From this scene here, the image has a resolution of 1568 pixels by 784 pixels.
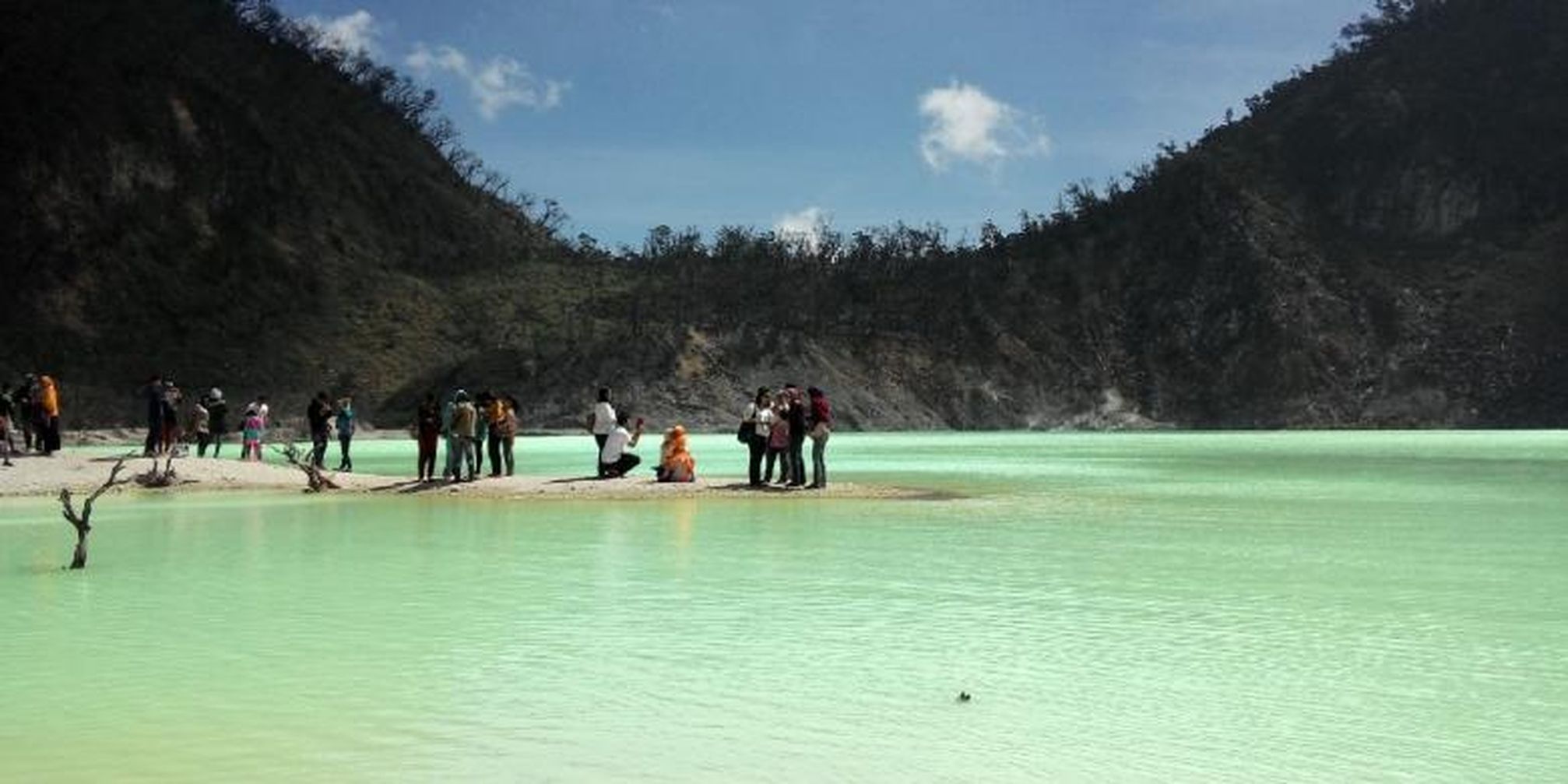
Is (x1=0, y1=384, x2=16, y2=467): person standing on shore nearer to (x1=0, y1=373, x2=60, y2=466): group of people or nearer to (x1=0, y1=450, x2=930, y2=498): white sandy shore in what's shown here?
(x1=0, y1=373, x2=60, y2=466): group of people

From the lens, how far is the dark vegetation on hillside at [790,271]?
250 feet

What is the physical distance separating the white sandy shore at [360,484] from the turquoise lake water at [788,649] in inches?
157

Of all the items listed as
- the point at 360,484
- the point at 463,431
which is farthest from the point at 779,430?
the point at 360,484

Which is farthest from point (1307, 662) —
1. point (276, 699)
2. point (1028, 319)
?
point (1028, 319)

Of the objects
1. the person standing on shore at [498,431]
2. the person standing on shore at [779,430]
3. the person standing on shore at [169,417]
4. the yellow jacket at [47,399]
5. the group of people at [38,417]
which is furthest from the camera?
the person standing on shore at [169,417]

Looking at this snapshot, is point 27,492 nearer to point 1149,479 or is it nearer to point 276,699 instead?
point 276,699

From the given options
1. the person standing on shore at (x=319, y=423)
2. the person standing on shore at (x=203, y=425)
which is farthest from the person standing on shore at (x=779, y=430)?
the person standing on shore at (x=203, y=425)

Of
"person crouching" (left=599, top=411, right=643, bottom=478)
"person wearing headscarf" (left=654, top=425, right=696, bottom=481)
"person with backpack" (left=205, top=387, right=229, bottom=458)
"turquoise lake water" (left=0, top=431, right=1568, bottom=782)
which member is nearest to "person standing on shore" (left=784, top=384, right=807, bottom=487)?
"person wearing headscarf" (left=654, top=425, right=696, bottom=481)

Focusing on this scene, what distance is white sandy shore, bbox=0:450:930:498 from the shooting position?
22.4 meters

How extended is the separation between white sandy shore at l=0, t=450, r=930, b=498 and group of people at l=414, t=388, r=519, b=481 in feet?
1.46

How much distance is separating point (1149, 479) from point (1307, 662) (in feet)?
68.8

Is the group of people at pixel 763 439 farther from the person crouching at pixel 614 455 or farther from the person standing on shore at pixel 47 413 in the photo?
the person standing on shore at pixel 47 413

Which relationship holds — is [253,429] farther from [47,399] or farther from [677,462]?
[677,462]

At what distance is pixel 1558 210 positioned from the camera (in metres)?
96.1
